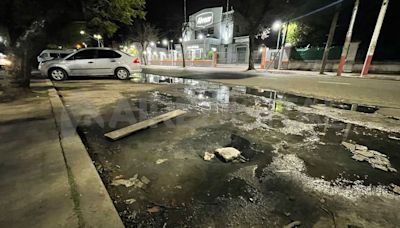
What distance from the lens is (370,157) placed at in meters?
2.82

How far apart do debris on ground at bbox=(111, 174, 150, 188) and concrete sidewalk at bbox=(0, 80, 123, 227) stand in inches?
8.7

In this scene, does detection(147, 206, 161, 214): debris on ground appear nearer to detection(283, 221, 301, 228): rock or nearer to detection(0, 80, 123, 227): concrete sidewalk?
detection(0, 80, 123, 227): concrete sidewalk

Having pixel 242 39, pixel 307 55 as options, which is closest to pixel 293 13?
pixel 307 55

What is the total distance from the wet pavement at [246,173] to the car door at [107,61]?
7.16 m

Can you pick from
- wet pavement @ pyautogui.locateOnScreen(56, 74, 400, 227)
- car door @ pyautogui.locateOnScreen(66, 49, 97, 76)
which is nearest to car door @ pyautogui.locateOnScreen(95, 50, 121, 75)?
car door @ pyautogui.locateOnScreen(66, 49, 97, 76)

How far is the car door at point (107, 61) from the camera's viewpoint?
10648 mm

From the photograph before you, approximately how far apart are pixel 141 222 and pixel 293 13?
22.8 metres

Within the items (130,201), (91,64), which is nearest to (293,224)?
(130,201)

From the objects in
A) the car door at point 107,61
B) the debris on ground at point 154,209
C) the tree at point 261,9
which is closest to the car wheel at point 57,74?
the car door at point 107,61

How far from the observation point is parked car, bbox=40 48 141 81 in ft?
33.6

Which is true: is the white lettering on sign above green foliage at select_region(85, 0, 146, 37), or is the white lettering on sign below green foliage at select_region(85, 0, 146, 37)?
above

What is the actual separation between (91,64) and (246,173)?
35.1 ft

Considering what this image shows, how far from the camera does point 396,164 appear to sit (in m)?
2.64

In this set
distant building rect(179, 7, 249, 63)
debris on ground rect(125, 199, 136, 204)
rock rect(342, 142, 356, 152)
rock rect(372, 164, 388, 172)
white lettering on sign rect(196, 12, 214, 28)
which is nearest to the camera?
debris on ground rect(125, 199, 136, 204)
